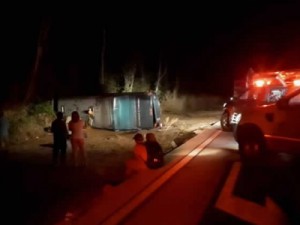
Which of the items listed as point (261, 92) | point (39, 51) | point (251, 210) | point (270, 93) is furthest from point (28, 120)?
point (251, 210)

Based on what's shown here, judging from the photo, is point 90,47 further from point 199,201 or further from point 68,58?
point 199,201

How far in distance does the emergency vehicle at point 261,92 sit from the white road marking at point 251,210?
6882 millimetres

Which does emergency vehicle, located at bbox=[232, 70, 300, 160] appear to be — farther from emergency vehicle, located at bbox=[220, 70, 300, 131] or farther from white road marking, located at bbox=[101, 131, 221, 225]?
emergency vehicle, located at bbox=[220, 70, 300, 131]

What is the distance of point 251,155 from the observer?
41.2ft

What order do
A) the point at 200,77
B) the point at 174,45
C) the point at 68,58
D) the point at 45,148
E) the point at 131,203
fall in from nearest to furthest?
the point at 131,203 → the point at 45,148 → the point at 68,58 → the point at 174,45 → the point at 200,77

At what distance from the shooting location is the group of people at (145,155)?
11805 mm

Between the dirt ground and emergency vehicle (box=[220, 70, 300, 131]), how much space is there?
2.19 meters

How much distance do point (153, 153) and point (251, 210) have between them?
4.44 m

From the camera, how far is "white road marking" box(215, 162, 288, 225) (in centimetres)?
730

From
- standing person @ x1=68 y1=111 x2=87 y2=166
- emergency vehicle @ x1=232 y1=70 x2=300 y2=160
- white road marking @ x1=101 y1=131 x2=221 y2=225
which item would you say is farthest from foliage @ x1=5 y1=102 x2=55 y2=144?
emergency vehicle @ x1=232 y1=70 x2=300 y2=160

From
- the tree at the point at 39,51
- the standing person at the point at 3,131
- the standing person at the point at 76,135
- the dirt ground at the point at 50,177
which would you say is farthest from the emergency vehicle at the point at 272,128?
the tree at the point at 39,51

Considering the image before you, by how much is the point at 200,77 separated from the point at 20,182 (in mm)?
53998

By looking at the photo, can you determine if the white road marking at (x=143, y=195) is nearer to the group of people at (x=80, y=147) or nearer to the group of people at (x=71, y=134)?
the group of people at (x=80, y=147)

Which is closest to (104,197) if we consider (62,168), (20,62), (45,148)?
(62,168)
